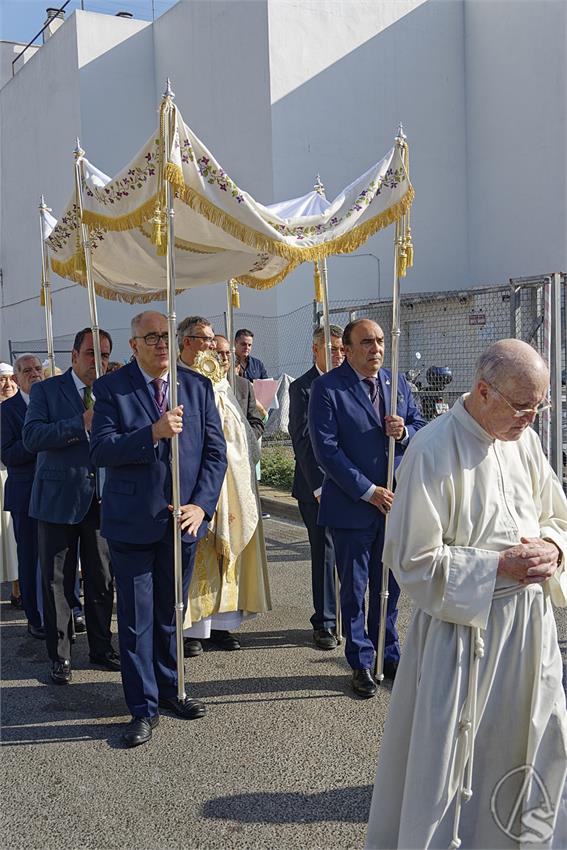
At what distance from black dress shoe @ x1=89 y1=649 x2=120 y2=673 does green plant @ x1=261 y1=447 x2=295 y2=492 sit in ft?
20.4

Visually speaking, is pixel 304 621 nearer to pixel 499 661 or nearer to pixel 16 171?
pixel 499 661

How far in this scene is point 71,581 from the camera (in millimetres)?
5137

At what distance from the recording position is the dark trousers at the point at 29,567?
5.84m

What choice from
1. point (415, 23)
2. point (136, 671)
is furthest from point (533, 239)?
point (136, 671)

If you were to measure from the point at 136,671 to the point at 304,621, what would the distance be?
2.01 meters

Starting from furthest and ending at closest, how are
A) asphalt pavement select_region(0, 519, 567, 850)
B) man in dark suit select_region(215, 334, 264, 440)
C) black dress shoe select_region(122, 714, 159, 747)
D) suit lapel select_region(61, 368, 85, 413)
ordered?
1. man in dark suit select_region(215, 334, 264, 440)
2. suit lapel select_region(61, 368, 85, 413)
3. black dress shoe select_region(122, 714, 159, 747)
4. asphalt pavement select_region(0, 519, 567, 850)

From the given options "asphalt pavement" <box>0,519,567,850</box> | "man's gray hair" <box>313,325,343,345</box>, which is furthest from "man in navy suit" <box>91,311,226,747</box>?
"man's gray hair" <box>313,325,343,345</box>

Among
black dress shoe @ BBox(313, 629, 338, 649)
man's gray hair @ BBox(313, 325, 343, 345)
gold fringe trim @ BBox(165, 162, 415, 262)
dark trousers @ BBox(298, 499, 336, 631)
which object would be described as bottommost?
black dress shoe @ BBox(313, 629, 338, 649)

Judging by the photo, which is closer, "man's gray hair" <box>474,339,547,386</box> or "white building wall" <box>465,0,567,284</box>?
"man's gray hair" <box>474,339,547,386</box>

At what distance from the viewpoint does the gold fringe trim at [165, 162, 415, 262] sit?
4.28m

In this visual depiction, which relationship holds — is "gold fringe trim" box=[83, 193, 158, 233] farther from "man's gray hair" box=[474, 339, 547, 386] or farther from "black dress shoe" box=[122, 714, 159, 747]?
"black dress shoe" box=[122, 714, 159, 747]

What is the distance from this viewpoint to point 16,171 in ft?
76.7

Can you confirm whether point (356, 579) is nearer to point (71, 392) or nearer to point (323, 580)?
point (323, 580)

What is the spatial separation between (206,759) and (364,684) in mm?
1048
